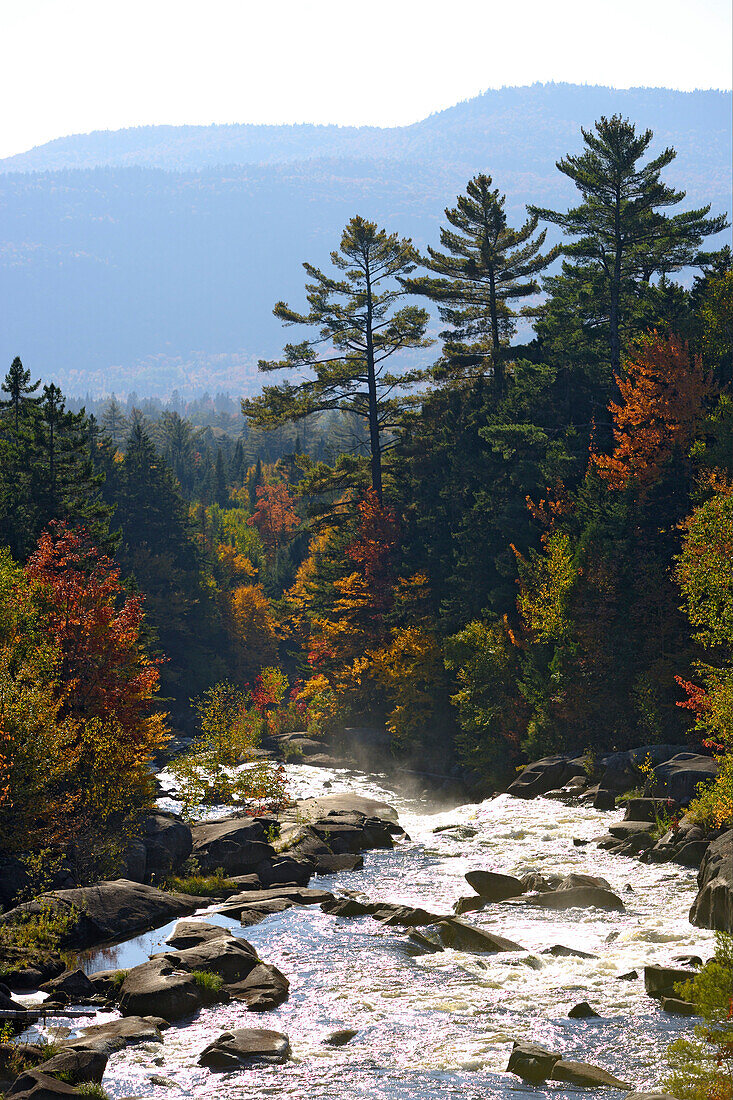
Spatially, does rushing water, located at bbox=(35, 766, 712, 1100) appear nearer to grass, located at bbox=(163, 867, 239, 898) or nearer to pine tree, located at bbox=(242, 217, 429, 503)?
grass, located at bbox=(163, 867, 239, 898)

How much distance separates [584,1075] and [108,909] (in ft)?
44.5

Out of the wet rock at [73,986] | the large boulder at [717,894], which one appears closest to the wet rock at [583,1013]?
the large boulder at [717,894]

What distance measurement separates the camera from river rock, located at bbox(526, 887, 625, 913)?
2541 cm

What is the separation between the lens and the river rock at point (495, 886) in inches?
1081

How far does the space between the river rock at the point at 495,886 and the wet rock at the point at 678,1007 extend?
28.3 feet

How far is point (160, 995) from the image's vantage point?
65.1 feet

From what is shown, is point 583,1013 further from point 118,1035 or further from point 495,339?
point 495,339

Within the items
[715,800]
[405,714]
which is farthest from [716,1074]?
[405,714]

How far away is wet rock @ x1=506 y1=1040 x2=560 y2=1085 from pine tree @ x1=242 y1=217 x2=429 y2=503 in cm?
5078

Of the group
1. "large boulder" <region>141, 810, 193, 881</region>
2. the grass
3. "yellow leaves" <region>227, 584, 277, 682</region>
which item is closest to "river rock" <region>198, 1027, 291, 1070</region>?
the grass

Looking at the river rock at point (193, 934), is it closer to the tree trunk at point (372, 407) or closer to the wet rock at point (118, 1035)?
the wet rock at point (118, 1035)

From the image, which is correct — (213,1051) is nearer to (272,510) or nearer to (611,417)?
(611,417)

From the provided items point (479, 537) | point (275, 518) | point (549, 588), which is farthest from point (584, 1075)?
point (275, 518)

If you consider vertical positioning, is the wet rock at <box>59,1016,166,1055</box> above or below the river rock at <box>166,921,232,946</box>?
above
